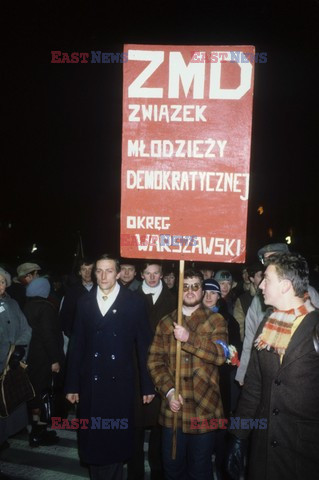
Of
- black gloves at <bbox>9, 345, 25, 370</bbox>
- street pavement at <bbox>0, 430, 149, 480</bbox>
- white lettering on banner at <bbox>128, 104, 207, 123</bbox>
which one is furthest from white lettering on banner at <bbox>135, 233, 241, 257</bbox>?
street pavement at <bbox>0, 430, 149, 480</bbox>

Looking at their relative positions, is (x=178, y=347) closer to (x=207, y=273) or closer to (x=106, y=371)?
(x=106, y=371)

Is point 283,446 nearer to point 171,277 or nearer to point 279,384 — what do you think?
point 279,384

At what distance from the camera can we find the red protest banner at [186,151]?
3.58m

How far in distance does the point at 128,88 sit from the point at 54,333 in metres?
3.37

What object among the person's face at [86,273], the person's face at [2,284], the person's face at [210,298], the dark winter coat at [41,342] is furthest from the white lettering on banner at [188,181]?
the person's face at [86,273]

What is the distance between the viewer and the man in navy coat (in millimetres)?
3979

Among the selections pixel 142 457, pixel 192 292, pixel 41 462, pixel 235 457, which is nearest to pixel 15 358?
pixel 41 462

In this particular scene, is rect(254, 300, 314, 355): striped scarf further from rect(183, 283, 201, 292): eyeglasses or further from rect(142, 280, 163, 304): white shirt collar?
rect(142, 280, 163, 304): white shirt collar

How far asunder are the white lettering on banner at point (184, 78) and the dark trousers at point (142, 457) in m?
3.35

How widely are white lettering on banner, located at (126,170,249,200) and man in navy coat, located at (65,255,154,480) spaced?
0.91 meters

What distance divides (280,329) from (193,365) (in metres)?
1.16

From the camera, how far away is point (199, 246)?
3.69 metres

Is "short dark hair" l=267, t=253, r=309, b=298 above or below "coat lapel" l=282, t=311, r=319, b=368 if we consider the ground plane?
above

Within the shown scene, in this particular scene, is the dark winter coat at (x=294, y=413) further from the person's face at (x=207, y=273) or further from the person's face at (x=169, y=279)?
the person's face at (x=169, y=279)
